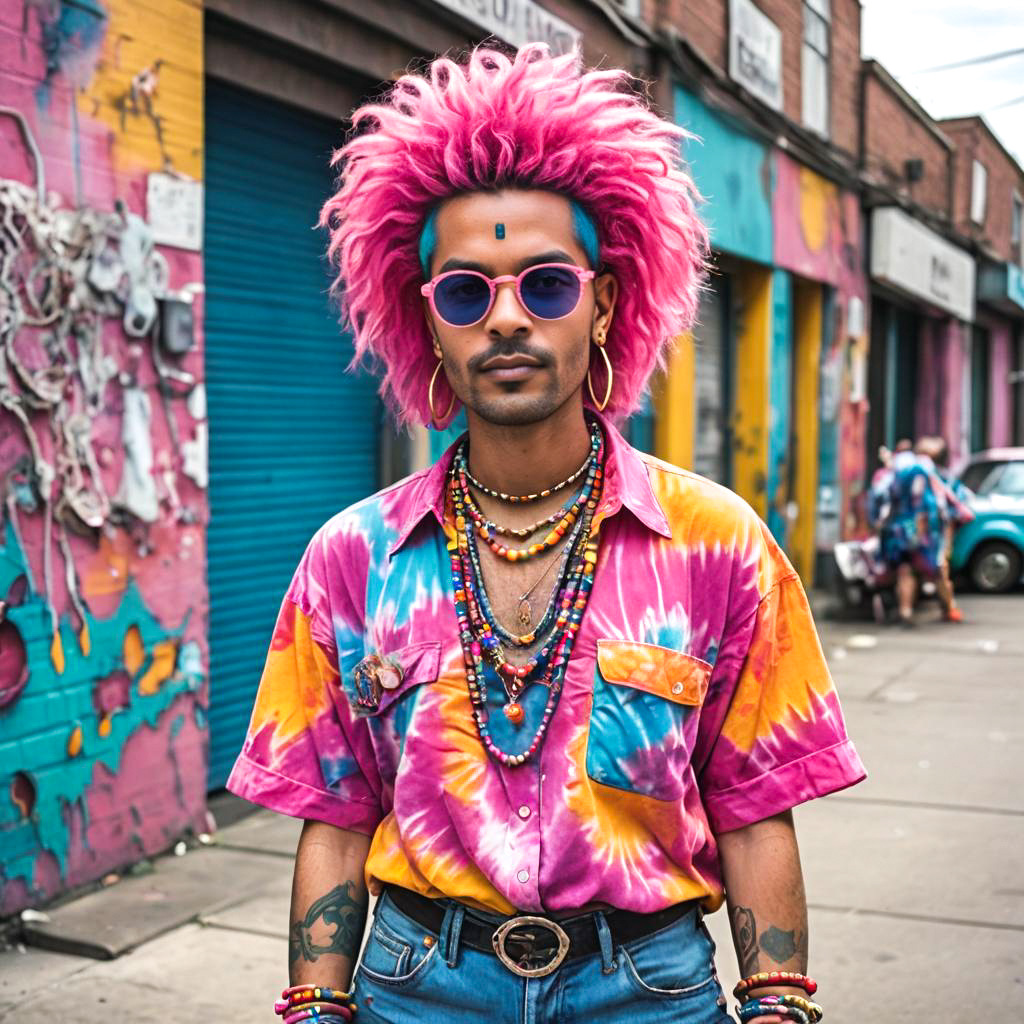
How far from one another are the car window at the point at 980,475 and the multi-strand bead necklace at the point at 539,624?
611 inches

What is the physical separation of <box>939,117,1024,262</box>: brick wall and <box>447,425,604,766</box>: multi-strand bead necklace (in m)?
23.0

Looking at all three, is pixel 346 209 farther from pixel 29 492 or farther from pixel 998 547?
pixel 998 547

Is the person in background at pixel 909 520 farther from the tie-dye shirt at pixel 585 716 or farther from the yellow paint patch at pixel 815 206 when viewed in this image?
the tie-dye shirt at pixel 585 716

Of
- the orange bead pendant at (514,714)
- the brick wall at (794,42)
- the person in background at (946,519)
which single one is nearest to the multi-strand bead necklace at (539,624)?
the orange bead pendant at (514,714)

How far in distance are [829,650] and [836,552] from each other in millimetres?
2153

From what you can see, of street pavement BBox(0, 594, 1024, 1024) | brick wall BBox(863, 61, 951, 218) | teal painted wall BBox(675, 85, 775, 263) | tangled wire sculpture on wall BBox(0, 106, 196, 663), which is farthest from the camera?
brick wall BBox(863, 61, 951, 218)

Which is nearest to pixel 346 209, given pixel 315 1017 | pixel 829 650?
pixel 315 1017

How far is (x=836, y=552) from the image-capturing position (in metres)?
13.9

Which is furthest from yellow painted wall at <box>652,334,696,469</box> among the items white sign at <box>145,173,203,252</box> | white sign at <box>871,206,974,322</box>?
white sign at <box>871,206,974,322</box>

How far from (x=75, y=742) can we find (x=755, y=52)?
1039 cm

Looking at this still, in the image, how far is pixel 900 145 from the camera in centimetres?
1966

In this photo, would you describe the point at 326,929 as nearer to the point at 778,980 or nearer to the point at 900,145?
the point at 778,980

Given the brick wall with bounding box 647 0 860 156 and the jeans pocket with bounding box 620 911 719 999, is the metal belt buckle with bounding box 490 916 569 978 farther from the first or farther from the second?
the brick wall with bounding box 647 0 860 156

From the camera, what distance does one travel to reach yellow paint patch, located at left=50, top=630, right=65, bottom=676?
514 cm
